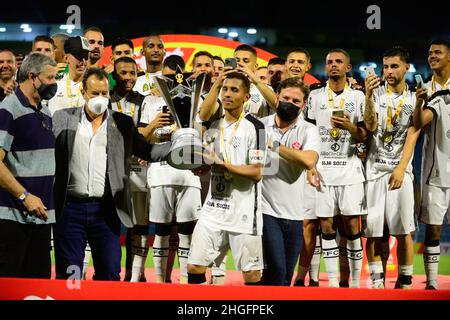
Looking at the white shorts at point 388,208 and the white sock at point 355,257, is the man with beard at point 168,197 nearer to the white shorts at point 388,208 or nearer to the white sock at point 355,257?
the white sock at point 355,257

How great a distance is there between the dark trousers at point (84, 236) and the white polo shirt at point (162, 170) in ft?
3.57

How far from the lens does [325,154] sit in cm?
629

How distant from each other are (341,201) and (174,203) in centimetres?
133

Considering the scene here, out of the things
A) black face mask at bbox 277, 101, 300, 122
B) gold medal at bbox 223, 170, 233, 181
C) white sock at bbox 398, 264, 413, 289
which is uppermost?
black face mask at bbox 277, 101, 300, 122

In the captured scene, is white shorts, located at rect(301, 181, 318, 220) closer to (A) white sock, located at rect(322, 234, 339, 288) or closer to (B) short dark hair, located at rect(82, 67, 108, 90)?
(A) white sock, located at rect(322, 234, 339, 288)

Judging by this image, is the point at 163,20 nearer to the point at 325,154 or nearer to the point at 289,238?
the point at 325,154

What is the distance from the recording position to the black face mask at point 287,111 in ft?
17.2

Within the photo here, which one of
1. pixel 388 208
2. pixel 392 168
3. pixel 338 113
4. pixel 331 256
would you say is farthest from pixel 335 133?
pixel 331 256

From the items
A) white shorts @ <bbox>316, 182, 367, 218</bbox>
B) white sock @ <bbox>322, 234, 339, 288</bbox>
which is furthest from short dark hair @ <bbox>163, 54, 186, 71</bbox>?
white sock @ <bbox>322, 234, 339, 288</bbox>

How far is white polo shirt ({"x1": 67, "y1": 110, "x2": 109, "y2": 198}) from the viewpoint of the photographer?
4.98 m

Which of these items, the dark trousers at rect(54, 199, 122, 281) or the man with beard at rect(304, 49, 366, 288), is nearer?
the dark trousers at rect(54, 199, 122, 281)

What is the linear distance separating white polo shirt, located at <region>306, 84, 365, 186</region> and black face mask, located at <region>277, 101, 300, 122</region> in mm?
994

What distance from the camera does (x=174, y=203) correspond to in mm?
6051

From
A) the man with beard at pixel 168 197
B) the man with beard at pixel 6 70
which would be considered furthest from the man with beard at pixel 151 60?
the man with beard at pixel 6 70
